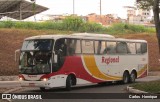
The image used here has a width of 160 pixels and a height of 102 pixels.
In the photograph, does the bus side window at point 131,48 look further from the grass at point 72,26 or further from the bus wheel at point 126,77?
the grass at point 72,26

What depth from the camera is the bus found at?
80.7ft

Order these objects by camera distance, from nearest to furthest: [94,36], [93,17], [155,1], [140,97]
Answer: [140,97], [155,1], [94,36], [93,17]

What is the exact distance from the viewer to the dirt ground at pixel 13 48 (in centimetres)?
3922

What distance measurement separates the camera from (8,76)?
36.4 metres

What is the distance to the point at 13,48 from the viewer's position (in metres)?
45.2

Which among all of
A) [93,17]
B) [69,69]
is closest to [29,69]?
[69,69]

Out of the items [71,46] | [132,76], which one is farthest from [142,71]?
[71,46]

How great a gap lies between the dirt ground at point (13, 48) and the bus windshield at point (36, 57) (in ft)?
41.7

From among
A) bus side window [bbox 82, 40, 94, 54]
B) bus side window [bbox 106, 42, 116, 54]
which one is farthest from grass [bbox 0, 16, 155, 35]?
bus side window [bbox 82, 40, 94, 54]

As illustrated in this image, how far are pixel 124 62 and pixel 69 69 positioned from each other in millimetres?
6990

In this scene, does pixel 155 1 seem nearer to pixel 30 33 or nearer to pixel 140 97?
pixel 140 97

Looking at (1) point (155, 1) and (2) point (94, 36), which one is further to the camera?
(2) point (94, 36)

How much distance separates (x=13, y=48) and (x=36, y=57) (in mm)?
20842

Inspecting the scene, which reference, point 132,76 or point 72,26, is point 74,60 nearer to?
point 132,76
